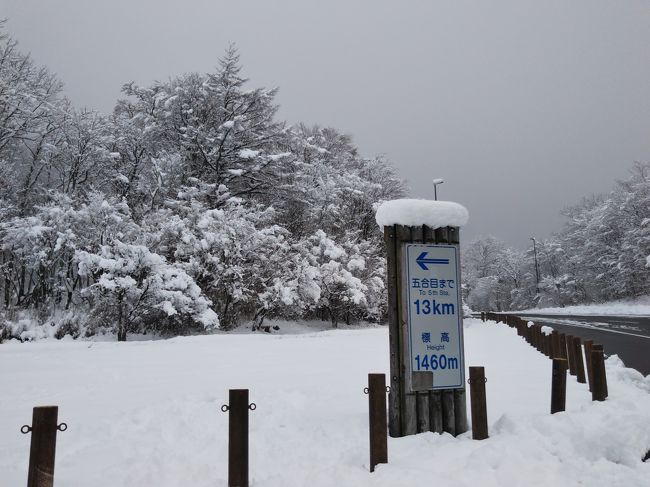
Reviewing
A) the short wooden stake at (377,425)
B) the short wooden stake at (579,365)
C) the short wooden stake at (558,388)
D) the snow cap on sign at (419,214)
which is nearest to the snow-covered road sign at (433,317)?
the snow cap on sign at (419,214)

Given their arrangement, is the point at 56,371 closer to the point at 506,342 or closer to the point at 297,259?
the point at 506,342

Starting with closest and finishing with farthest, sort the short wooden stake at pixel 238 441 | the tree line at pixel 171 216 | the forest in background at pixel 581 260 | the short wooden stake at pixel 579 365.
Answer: the short wooden stake at pixel 238 441
the short wooden stake at pixel 579 365
the tree line at pixel 171 216
the forest in background at pixel 581 260

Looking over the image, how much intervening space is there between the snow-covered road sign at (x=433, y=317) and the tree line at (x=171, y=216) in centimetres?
1420

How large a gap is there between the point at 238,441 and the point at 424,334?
2273mm

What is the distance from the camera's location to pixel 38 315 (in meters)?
18.3

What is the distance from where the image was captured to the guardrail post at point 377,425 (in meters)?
4.35

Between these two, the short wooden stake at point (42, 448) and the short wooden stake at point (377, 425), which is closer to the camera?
the short wooden stake at point (42, 448)

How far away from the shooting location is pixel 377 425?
4371mm

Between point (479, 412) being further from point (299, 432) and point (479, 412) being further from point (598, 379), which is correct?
point (598, 379)

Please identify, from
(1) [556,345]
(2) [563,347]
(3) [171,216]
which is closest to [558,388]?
(2) [563,347]

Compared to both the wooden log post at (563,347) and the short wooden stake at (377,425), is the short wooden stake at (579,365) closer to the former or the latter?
the wooden log post at (563,347)

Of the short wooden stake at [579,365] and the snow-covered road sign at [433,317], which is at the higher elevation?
the snow-covered road sign at [433,317]

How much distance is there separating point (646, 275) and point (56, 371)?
2046 inches

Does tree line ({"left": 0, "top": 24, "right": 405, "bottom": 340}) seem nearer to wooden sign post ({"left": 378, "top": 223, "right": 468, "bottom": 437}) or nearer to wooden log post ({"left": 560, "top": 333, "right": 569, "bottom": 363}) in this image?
wooden log post ({"left": 560, "top": 333, "right": 569, "bottom": 363})
